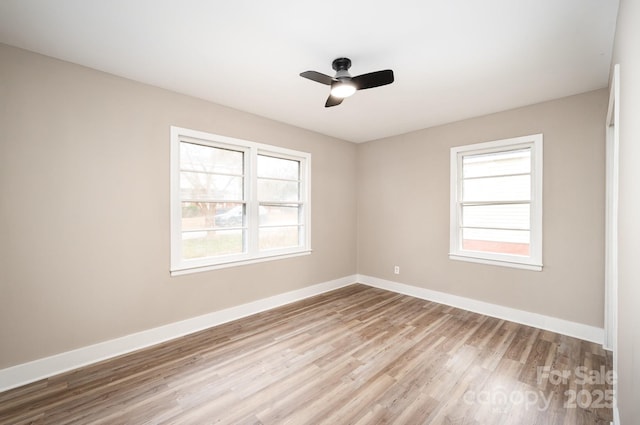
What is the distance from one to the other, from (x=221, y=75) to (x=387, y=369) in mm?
3188

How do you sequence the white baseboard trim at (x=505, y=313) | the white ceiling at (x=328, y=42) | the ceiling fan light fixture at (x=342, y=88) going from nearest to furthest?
the white ceiling at (x=328, y=42)
the ceiling fan light fixture at (x=342, y=88)
the white baseboard trim at (x=505, y=313)

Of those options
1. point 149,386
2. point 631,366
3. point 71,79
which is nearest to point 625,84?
point 631,366

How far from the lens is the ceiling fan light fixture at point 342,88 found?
91.3 inches

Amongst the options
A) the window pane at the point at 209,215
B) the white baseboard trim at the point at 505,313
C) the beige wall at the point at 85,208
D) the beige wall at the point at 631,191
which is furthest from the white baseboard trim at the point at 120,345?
the beige wall at the point at 631,191

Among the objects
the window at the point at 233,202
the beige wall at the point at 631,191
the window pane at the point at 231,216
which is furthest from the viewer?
the window pane at the point at 231,216

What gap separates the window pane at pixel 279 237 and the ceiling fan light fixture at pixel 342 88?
2.23 metres

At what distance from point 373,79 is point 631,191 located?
1.74m

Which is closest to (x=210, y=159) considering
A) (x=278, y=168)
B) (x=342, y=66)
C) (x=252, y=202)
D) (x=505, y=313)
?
(x=252, y=202)

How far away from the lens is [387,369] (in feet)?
8.06

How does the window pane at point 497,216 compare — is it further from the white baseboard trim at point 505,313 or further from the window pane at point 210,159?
the window pane at point 210,159

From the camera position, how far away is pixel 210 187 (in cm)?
342

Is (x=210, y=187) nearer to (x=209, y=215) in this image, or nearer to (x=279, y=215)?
(x=209, y=215)

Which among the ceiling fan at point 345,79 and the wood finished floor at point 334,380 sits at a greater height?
the ceiling fan at point 345,79

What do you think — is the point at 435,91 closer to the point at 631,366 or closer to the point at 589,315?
the point at 631,366
